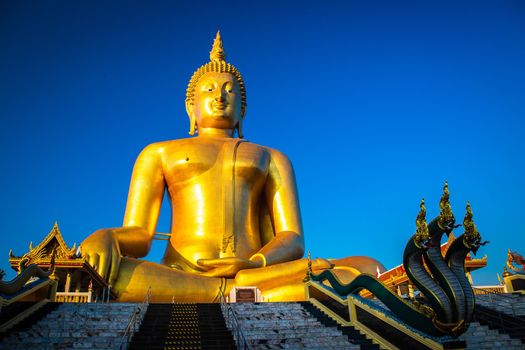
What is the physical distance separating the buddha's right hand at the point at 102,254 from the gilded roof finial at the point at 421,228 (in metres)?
7.17

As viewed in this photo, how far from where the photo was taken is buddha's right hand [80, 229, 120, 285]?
1075cm

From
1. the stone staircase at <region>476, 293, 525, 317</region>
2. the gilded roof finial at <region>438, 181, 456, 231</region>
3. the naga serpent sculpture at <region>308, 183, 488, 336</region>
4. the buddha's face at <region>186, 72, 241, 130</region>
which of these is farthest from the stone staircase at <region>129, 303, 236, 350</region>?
the buddha's face at <region>186, 72, 241, 130</region>

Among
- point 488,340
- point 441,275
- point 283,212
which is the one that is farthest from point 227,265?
point 441,275

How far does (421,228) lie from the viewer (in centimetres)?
603

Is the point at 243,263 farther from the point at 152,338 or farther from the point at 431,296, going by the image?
the point at 431,296

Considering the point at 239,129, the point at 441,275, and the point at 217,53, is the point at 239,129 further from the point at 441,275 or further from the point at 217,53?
the point at 441,275

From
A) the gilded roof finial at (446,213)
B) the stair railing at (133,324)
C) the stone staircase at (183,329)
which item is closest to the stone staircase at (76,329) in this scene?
the stair railing at (133,324)

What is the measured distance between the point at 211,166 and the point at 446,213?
8.85 m

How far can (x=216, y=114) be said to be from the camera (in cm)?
1524

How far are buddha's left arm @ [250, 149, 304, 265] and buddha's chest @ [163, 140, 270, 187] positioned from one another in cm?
41

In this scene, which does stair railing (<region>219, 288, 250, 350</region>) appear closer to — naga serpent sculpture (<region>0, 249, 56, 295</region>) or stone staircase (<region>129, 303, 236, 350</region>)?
stone staircase (<region>129, 303, 236, 350</region>)

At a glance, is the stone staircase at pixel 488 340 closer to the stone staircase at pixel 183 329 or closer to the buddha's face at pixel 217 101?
the stone staircase at pixel 183 329

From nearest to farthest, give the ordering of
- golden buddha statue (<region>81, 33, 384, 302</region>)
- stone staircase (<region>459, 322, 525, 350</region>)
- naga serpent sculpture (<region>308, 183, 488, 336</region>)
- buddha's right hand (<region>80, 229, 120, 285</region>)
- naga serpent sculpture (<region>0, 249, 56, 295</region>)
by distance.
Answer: naga serpent sculpture (<region>308, 183, 488, 336</region>) < stone staircase (<region>459, 322, 525, 350</region>) < naga serpent sculpture (<region>0, 249, 56, 295</region>) < buddha's right hand (<region>80, 229, 120, 285</region>) < golden buddha statue (<region>81, 33, 384, 302</region>)

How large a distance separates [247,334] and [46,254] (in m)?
7.44
